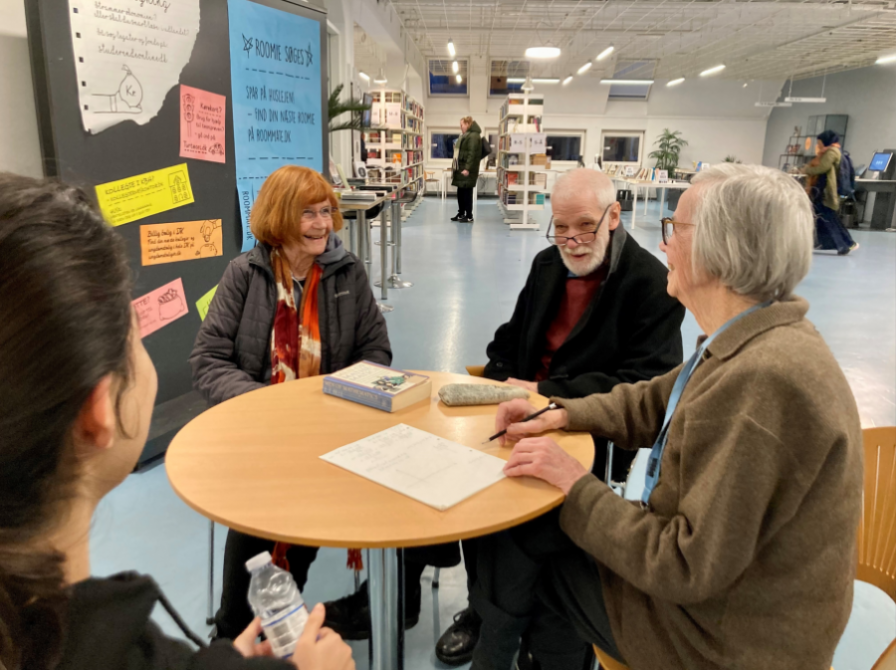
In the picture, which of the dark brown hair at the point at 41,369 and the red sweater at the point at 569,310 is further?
the red sweater at the point at 569,310

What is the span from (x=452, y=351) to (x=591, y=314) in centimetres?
235

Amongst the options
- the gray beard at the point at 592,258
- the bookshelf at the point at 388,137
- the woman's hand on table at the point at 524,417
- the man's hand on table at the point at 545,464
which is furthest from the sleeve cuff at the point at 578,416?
the bookshelf at the point at 388,137

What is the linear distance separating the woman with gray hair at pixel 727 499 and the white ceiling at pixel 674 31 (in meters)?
11.1

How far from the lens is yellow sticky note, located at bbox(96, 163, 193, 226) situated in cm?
248

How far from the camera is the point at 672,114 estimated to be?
18.6 metres

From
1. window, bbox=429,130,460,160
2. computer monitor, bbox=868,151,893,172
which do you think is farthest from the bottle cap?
window, bbox=429,130,460,160

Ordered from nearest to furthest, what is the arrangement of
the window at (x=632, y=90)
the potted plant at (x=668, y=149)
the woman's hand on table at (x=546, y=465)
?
1. the woman's hand on table at (x=546, y=465)
2. the potted plant at (x=668, y=149)
3. the window at (x=632, y=90)

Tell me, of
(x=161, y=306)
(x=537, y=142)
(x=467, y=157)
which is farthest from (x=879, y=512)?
(x=467, y=157)

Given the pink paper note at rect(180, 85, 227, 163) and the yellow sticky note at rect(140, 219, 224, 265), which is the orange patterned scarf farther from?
the pink paper note at rect(180, 85, 227, 163)

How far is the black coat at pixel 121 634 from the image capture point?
62cm

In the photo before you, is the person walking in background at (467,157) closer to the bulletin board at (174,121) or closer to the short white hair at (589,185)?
the bulletin board at (174,121)

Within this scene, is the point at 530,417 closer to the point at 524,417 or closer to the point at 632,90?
the point at 524,417

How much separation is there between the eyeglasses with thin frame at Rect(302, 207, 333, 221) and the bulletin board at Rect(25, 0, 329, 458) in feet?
2.29

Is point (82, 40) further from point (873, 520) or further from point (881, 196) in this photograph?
point (881, 196)
